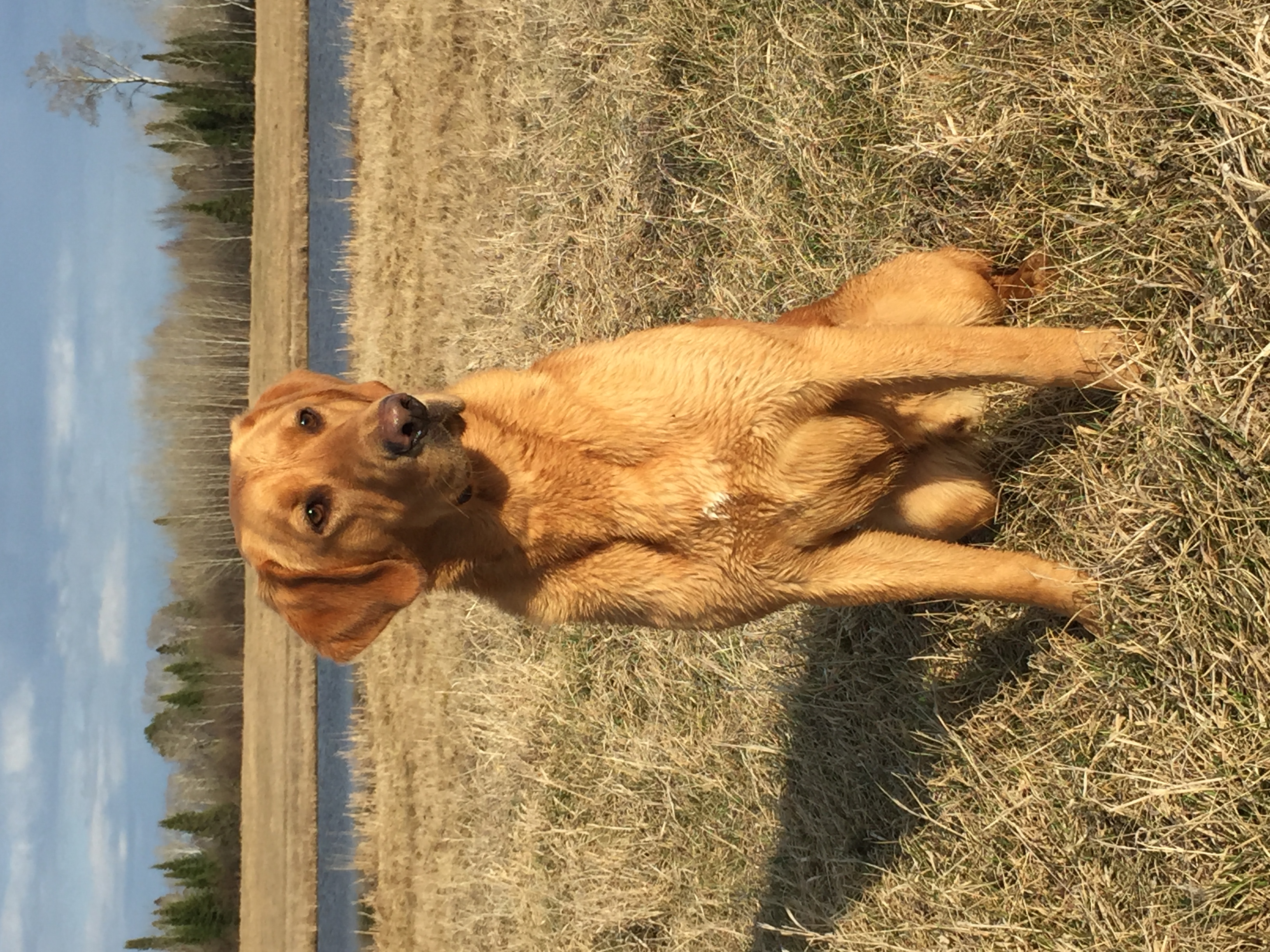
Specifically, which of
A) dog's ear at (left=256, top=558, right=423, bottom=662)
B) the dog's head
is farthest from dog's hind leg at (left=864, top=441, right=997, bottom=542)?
dog's ear at (left=256, top=558, right=423, bottom=662)

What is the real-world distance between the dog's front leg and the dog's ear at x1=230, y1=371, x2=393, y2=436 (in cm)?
177

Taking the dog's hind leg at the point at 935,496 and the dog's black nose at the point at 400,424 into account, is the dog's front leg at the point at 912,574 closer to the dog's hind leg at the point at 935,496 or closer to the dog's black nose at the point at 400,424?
the dog's hind leg at the point at 935,496

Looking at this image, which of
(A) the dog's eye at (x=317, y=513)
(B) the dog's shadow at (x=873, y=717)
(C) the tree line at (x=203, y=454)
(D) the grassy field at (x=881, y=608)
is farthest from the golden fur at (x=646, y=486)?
(C) the tree line at (x=203, y=454)

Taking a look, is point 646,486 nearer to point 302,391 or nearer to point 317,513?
point 317,513

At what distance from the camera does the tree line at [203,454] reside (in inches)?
573

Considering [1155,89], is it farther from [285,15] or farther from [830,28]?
[285,15]

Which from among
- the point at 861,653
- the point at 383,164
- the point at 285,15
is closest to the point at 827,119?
the point at 861,653

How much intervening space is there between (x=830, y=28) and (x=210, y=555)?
1325 centimetres

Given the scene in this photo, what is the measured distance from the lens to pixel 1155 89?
140 inches

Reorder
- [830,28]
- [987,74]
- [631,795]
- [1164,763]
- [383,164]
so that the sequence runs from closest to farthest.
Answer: [1164,763] → [987,74] → [830,28] → [631,795] → [383,164]

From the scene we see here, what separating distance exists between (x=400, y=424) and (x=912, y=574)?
1.96 metres

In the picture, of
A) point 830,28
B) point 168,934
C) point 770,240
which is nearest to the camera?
point 830,28

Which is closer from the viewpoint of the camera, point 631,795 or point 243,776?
point 631,795

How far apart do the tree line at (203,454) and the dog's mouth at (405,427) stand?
12.7m
